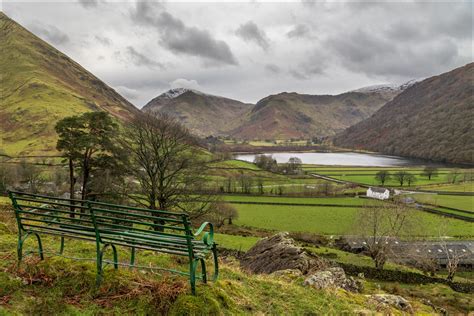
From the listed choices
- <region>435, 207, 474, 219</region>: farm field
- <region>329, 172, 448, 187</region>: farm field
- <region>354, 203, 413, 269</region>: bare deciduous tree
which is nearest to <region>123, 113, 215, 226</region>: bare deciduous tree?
<region>354, 203, 413, 269</region>: bare deciduous tree

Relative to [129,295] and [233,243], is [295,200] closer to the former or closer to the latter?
[233,243]

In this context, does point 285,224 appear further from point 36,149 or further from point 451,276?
point 36,149

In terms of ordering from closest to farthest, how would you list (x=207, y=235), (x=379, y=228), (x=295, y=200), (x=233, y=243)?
1. (x=207, y=235)
2. (x=233, y=243)
3. (x=379, y=228)
4. (x=295, y=200)

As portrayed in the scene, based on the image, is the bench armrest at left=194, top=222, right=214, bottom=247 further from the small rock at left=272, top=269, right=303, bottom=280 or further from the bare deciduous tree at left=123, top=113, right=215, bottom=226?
the bare deciduous tree at left=123, top=113, right=215, bottom=226

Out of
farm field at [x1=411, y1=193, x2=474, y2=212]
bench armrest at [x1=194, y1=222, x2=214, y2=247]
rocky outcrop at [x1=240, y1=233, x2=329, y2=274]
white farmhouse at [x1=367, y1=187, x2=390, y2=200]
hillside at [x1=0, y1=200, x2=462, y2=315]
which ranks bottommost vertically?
farm field at [x1=411, y1=193, x2=474, y2=212]

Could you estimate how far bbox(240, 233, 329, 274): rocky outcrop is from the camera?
12781 millimetres

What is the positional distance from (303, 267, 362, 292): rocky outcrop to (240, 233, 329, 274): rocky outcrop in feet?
4.77

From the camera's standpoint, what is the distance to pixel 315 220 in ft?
195

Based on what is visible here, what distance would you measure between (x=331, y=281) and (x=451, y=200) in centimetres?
8532

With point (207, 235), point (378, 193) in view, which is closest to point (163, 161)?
point (207, 235)

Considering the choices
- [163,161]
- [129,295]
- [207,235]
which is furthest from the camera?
[163,161]

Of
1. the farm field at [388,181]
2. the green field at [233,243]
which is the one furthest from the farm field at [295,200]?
the green field at [233,243]

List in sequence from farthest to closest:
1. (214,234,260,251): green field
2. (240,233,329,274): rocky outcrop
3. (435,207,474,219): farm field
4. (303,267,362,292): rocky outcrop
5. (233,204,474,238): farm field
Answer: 1. (435,207,474,219): farm field
2. (233,204,474,238): farm field
3. (214,234,260,251): green field
4. (240,233,329,274): rocky outcrop
5. (303,267,362,292): rocky outcrop

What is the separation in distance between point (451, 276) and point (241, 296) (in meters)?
30.7
